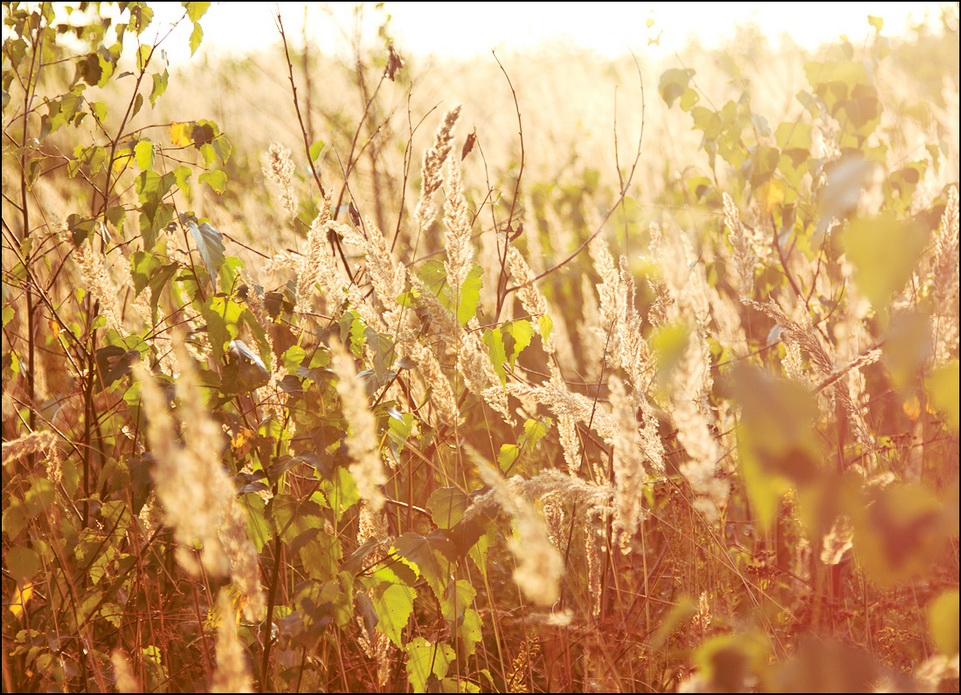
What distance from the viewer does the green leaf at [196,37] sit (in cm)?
201

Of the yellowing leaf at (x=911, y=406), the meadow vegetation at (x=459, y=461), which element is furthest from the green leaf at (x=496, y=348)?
the yellowing leaf at (x=911, y=406)

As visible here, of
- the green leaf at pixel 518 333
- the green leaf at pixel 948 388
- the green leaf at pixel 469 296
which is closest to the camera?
the green leaf at pixel 948 388

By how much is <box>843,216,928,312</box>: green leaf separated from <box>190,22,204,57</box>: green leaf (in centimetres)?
167

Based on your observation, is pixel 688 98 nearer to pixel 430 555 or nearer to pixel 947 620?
pixel 430 555

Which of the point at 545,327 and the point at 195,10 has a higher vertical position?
the point at 195,10

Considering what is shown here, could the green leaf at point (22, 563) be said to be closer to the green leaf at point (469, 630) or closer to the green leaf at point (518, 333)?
the green leaf at point (469, 630)

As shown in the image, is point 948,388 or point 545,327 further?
point 545,327

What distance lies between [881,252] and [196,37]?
67.3 inches

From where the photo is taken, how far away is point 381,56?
394 centimetres

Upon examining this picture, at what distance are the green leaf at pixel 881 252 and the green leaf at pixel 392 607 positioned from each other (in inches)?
35.6

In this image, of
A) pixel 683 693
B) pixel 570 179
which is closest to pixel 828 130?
pixel 683 693

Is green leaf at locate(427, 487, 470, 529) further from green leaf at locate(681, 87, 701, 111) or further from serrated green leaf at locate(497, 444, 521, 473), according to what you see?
green leaf at locate(681, 87, 701, 111)

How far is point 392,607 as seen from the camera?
142 centimetres

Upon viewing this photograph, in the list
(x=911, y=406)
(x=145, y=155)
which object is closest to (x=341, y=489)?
(x=145, y=155)
